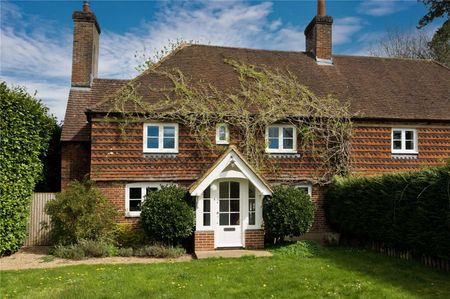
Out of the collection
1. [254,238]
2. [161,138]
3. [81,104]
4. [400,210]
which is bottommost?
[254,238]

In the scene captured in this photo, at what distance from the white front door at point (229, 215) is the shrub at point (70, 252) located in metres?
4.56

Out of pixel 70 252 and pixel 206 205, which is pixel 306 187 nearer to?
pixel 206 205

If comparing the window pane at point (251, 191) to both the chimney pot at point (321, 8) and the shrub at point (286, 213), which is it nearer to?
the shrub at point (286, 213)

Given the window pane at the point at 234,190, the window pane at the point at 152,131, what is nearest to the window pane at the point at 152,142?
the window pane at the point at 152,131

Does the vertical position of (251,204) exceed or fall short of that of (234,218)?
it exceeds it

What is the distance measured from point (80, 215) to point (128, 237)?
218 centimetres

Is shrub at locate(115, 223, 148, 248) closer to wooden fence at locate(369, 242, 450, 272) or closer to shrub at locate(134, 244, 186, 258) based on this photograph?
shrub at locate(134, 244, 186, 258)

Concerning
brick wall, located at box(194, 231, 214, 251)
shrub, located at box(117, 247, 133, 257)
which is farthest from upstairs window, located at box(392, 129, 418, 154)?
shrub, located at box(117, 247, 133, 257)

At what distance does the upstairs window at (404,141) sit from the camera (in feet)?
59.4

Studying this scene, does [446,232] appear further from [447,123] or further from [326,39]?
[326,39]

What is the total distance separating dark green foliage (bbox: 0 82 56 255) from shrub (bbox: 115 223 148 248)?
319 centimetres

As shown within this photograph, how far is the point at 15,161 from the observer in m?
13.6

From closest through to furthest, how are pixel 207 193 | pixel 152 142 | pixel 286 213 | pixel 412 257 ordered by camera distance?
1. pixel 412 257
2. pixel 286 213
3. pixel 207 193
4. pixel 152 142

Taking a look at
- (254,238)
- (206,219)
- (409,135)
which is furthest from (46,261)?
(409,135)
